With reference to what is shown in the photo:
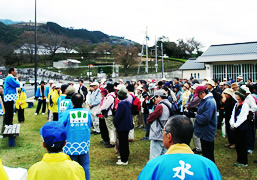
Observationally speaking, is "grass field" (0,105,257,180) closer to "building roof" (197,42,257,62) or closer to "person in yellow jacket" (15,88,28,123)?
"person in yellow jacket" (15,88,28,123)

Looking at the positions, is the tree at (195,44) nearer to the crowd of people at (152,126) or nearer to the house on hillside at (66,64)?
the house on hillside at (66,64)

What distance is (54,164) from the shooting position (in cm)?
262

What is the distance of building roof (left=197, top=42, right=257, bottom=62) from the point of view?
1034 inches

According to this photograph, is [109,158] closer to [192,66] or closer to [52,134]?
[52,134]

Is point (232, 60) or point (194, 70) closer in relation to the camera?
point (232, 60)

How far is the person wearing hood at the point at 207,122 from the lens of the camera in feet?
18.4

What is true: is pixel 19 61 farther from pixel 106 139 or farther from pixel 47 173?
pixel 47 173

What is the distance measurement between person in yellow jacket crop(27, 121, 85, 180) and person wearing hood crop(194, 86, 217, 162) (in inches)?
142

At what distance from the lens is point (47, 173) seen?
2.56 metres

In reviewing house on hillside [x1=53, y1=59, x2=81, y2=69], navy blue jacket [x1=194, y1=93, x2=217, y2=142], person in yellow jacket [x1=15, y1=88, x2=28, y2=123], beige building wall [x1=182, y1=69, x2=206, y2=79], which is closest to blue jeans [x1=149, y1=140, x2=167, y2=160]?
navy blue jacket [x1=194, y1=93, x2=217, y2=142]

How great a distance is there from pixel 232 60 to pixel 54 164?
26.9 metres

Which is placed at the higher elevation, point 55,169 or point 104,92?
point 104,92

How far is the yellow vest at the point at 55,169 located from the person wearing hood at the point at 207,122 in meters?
3.63

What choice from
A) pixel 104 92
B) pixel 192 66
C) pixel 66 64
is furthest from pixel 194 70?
pixel 66 64
